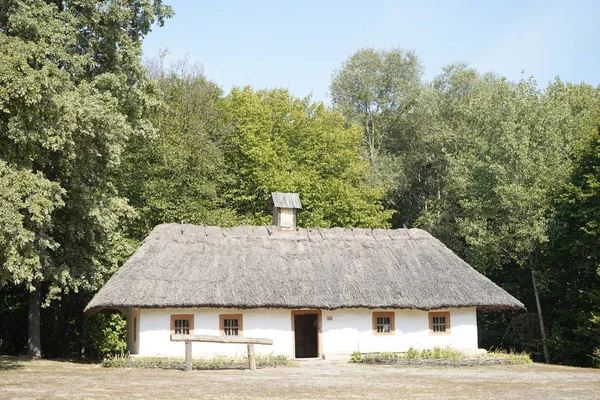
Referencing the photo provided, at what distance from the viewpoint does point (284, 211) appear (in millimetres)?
31578

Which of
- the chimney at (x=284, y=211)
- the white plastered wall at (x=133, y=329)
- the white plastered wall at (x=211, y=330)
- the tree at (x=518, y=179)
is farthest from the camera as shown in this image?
the tree at (x=518, y=179)

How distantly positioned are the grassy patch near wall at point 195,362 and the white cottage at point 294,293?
1479 millimetres

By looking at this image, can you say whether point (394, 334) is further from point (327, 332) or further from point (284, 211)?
point (284, 211)

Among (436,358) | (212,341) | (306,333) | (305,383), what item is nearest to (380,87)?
(306,333)

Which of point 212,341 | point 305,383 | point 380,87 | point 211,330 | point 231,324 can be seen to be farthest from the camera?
point 380,87

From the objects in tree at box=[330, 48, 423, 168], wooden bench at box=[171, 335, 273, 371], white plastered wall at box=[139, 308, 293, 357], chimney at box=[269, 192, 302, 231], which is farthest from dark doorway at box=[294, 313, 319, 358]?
tree at box=[330, 48, 423, 168]

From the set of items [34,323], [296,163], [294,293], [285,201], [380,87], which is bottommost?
[34,323]

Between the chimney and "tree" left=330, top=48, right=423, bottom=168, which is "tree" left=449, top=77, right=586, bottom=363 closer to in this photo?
the chimney

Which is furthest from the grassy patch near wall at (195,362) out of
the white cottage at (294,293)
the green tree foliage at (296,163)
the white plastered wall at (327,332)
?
the green tree foliage at (296,163)

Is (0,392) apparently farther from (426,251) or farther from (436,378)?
(426,251)

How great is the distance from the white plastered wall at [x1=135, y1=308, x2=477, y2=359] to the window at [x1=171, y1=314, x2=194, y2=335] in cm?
14

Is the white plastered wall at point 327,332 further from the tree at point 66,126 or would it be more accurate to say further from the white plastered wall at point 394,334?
the tree at point 66,126

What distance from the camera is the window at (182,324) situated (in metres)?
26.1

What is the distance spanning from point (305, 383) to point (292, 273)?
988 centimetres
